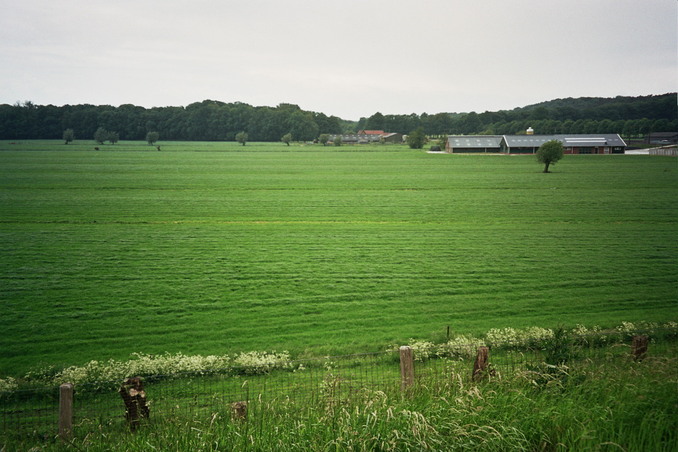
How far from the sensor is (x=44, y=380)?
511 inches

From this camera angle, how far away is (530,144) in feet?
374

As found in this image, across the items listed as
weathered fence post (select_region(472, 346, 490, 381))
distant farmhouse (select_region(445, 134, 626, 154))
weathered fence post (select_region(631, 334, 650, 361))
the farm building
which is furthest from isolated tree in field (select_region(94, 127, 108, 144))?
weathered fence post (select_region(631, 334, 650, 361))

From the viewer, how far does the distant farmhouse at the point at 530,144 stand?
350ft

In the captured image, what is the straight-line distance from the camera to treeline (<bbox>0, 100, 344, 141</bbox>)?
94.8 meters

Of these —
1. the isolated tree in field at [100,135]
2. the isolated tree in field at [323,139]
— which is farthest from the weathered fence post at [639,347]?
the isolated tree in field at [323,139]

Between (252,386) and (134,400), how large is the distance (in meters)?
3.98

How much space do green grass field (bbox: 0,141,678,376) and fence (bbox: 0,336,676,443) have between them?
166 centimetres

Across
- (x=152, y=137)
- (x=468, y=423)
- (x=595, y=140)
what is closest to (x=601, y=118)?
(x=595, y=140)

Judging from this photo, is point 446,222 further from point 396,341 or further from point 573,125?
point 573,125

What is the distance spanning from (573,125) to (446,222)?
330 ft

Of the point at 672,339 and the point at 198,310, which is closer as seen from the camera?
the point at 672,339

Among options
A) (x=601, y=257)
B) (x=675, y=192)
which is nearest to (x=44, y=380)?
(x=601, y=257)

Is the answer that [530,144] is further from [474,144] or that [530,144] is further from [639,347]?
[639,347]

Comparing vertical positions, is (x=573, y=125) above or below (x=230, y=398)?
above
